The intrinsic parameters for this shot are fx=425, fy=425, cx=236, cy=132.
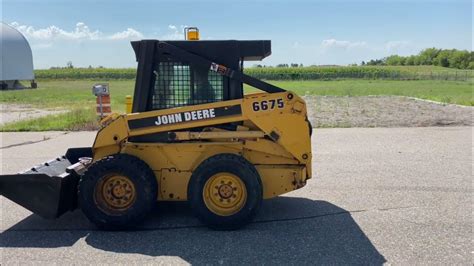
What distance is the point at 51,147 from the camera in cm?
1070

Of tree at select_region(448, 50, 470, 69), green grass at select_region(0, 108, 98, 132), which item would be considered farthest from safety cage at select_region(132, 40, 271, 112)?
tree at select_region(448, 50, 470, 69)

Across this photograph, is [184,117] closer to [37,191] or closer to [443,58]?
[37,191]

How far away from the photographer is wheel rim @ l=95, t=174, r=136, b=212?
486 cm

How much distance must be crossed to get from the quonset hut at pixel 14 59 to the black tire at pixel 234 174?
48396mm

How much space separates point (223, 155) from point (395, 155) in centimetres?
560

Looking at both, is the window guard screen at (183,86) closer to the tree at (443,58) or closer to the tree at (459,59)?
the tree at (459,59)

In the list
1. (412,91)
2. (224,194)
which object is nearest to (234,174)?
(224,194)

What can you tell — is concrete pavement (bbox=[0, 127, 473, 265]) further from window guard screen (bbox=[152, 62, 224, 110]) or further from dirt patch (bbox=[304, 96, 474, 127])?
dirt patch (bbox=[304, 96, 474, 127])

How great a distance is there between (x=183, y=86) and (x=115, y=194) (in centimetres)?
149

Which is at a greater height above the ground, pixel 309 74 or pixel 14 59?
pixel 14 59

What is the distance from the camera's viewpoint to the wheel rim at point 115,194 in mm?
4859

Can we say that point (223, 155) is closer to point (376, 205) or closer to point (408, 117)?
point (376, 205)

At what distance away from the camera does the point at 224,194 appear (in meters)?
4.81

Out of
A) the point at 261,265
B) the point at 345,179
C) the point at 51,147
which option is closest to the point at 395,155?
the point at 345,179
